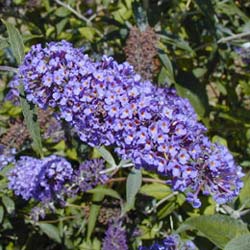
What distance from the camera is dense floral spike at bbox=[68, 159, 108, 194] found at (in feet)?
9.43

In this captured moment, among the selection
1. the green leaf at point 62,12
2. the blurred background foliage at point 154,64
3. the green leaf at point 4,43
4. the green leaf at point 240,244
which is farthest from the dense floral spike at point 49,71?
the green leaf at point 62,12

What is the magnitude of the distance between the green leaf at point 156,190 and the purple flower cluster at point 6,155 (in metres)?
0.70

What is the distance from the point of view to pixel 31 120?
2.10 m

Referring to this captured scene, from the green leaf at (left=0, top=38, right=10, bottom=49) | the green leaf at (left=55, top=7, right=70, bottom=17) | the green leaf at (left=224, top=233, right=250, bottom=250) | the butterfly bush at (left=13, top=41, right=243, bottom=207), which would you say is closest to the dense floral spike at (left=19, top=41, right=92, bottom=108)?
the butterfly bush at (left=13, top=41, right=243, bottom=207)

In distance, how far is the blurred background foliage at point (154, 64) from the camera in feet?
10.0

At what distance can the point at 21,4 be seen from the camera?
13.1ft

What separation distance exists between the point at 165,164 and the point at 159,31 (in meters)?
1.49

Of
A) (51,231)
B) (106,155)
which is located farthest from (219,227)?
(51,231)

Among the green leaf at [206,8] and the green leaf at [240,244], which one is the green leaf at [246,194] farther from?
the green leaf at [206,8]

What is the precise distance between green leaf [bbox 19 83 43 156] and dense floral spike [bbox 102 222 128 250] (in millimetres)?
832

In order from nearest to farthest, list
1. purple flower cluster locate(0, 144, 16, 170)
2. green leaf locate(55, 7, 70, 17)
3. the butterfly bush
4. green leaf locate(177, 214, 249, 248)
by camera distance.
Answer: the butterfly bush → green leaf locate(177, 214, 249, 248) → purple flower cluster locate(0, 144, 16, 170) → green leaf locate(55, 7, 70, 17)

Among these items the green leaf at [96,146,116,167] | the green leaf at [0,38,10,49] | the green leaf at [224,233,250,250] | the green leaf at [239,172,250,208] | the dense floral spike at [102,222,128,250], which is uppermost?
the green leaf at [0,38,10,49]

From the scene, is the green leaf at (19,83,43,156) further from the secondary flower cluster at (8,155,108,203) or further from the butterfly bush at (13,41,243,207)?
the secondary flower cluster at (8,155,108,203)

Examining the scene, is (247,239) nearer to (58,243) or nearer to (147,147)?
(147,147)
